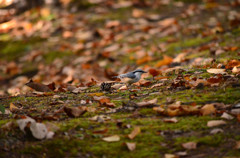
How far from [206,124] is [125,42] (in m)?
5.37

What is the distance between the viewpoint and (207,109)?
2455mm

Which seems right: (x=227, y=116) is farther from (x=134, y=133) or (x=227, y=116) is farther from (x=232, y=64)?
(x=232, y=64)

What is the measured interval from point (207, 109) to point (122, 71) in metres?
3.60

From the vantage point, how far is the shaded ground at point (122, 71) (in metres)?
2.16

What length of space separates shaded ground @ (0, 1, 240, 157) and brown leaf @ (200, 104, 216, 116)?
0.02 m

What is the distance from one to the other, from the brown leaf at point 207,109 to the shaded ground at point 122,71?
0.08 feet

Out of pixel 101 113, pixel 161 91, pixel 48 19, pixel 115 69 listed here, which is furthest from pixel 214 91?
pixel 48 19

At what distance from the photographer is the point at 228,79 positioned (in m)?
2.97

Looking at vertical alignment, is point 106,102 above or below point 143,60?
below

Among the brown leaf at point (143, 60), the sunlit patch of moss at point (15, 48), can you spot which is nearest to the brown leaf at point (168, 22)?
the brown leaf at point (143, 60)

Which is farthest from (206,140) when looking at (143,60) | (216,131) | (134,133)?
(143,60)

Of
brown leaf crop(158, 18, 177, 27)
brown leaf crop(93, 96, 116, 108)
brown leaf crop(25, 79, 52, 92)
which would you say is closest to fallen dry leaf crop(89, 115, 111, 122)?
brown leaf crop(93, 96, 116, 108)

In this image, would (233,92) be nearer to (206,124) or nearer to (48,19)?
(206,124)

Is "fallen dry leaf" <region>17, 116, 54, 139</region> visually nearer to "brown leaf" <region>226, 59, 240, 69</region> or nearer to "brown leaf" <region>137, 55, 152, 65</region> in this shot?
"brown leaf" <region>226, 59, 240, 69</region>
